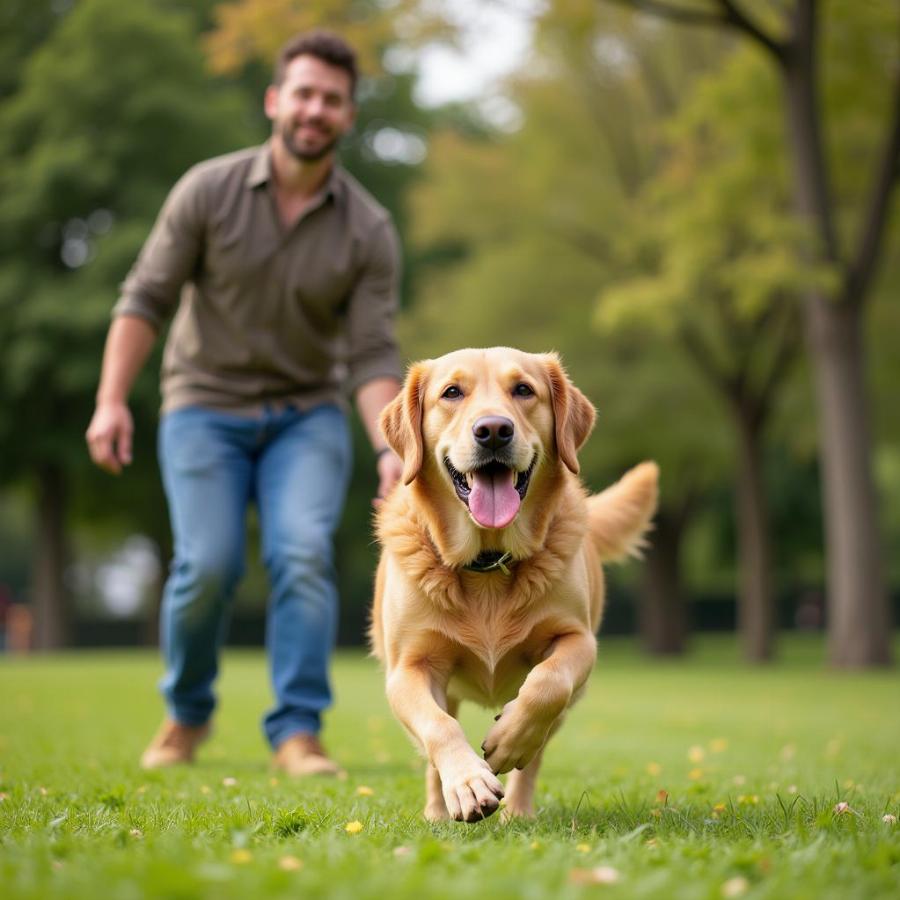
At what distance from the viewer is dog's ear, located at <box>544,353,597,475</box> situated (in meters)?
4.01

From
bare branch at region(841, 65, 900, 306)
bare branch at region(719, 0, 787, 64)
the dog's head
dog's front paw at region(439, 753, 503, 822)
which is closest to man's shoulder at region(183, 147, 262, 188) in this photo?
the dog's head

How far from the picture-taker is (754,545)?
68.6 ft

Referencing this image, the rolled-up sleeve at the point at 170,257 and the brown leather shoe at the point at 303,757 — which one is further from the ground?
the rolled-up sleeve at the point at 170,257

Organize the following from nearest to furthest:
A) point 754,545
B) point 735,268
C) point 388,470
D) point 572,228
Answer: point 388,470 < point 735,268 < point 754,545 < point 572,228

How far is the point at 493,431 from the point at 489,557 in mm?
448

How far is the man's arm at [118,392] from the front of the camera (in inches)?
203

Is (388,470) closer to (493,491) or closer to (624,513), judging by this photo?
(624,513)

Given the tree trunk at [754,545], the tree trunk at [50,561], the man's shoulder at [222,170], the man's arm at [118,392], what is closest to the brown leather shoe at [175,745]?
the man's arm at [118,392]

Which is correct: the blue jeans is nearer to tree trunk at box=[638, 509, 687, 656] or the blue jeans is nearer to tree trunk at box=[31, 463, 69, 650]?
tree trunk at box=[31, 463, 69, 650]

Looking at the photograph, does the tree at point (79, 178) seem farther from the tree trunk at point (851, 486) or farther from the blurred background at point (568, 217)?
the tree trunk at point (851, 486)

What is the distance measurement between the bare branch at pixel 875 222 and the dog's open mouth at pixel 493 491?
12600mm

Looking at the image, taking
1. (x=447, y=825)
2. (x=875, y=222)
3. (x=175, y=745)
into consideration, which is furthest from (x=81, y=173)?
(x=447, y=825)

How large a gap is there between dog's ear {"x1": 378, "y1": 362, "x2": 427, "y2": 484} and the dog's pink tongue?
0.99 feet

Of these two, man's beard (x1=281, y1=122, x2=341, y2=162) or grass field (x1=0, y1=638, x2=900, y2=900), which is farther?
man's beard (x1=281, y1=122, x2=341, y2=162)
